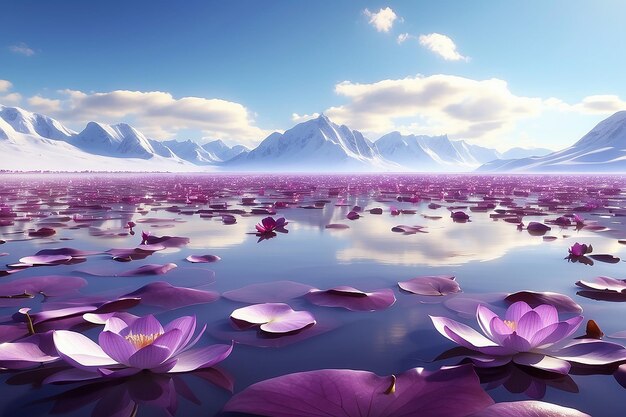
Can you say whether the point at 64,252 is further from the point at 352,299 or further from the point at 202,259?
the point at 352,299

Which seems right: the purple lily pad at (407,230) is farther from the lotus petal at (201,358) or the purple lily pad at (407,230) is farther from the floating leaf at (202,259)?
the lotus petal at (201,358)

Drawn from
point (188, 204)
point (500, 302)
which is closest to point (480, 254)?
point (500, 302)

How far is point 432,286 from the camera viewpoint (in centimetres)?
→ 336

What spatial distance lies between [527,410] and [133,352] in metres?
1.61

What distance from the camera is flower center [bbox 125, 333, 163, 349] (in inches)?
75.2

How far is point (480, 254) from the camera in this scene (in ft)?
16.3

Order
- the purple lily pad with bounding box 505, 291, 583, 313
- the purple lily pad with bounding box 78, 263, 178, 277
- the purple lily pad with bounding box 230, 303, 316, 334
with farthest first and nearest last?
the purple lily pad with bounding box 78, 263, 178, 277, the purple lily pad with bounding box 505, 291, 583, 313, the purple lily pad with bounding box 230, 303, 316, 334

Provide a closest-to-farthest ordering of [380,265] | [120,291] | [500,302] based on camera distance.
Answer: [500,302] < [120,291] < [380,265]

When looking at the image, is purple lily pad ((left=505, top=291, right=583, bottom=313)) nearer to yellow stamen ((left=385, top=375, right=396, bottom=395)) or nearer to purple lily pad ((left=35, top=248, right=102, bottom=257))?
yellow stamen ((left=385, top=375, right=396, bottom=395))

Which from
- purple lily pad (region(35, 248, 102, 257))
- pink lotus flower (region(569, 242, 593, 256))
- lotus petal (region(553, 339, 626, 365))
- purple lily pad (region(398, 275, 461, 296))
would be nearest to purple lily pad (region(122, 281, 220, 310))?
purple lily pad (region(398, 275, 461, 296))

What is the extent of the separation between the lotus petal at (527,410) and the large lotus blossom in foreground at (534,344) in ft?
1.04

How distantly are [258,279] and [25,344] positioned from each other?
1993mm

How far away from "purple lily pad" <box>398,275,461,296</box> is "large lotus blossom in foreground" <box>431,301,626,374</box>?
3.89ft

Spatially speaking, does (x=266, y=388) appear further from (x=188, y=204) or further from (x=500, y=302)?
(x=188, y=204)
